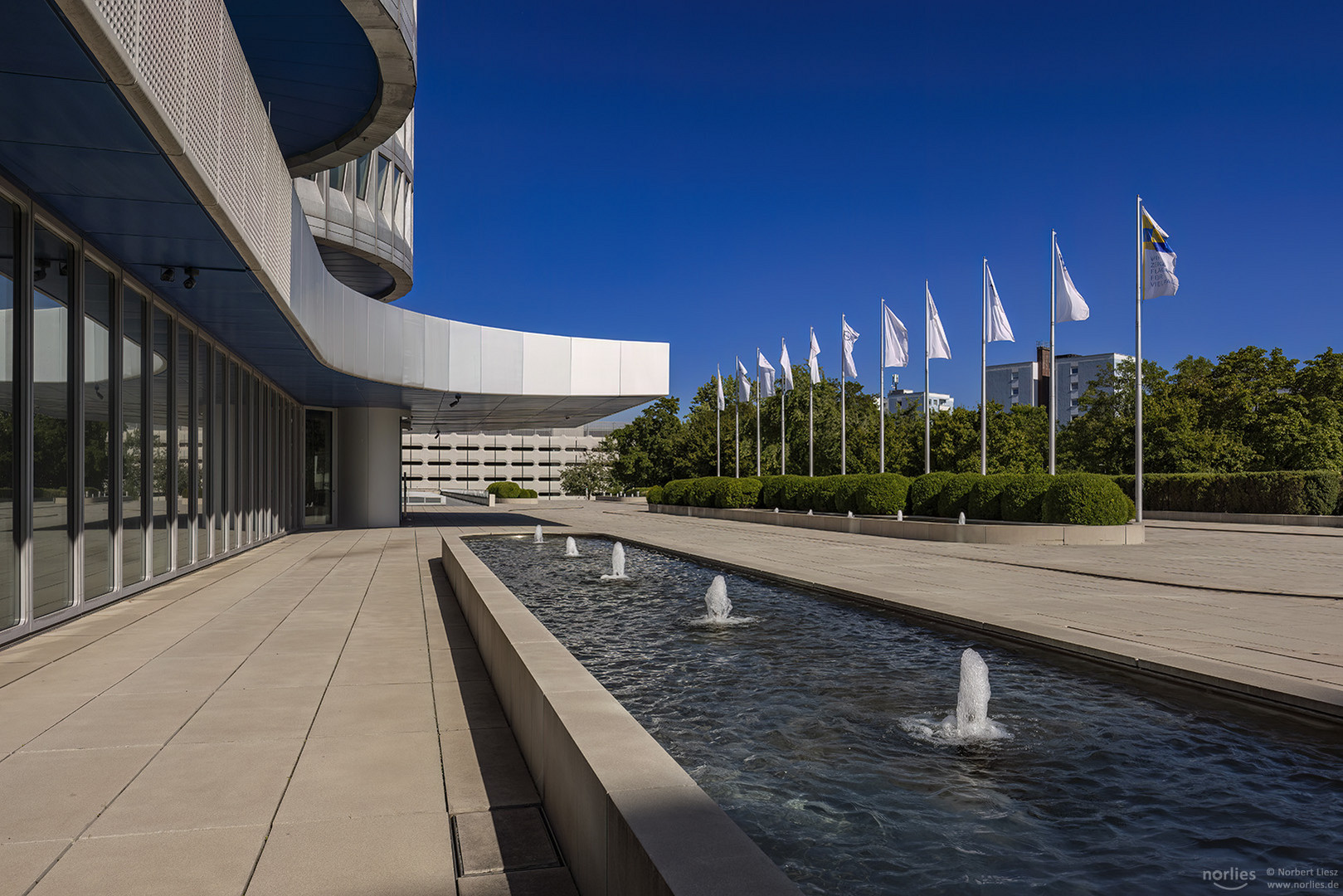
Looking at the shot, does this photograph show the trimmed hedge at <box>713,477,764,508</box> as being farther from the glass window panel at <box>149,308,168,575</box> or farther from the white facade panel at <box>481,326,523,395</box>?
the glass window panel at <box>149,308,168,575</box>

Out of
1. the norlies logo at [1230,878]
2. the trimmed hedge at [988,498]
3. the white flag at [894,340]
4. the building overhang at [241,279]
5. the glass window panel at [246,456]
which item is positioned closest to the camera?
the norlies logo at [1230,878]

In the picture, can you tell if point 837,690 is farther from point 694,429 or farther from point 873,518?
point 694,429

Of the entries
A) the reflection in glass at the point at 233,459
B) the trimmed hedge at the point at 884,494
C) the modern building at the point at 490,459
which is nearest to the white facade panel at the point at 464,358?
the reflection in glass at the point at 233,459

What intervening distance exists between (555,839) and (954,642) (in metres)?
5.36

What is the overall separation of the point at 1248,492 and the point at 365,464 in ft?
108

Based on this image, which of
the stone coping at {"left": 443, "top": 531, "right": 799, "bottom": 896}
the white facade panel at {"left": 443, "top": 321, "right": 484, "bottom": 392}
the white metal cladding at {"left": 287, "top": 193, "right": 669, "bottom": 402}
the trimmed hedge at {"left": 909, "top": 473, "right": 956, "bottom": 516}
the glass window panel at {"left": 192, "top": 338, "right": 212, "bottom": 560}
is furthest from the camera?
the trimmed hedge at {"left": 909, "top": 473, "right": 956, "bottom": 516}

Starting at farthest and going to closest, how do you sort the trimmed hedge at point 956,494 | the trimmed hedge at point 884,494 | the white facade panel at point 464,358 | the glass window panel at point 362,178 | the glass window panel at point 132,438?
the trimmed hedge at point 884,494 < the glass window panel at point 362,178 < the trimmed hedge at point 956,494 < the white facade panel at point 464,358 < the glass window panel at point 132,438

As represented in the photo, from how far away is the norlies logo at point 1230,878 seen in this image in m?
3.64

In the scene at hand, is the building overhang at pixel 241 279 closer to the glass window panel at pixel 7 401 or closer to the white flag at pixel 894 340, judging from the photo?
the glass window panel at pixel 7 401

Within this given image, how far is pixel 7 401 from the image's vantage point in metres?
7.81

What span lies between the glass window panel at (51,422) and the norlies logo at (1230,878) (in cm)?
930

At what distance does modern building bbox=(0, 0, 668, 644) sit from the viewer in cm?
598

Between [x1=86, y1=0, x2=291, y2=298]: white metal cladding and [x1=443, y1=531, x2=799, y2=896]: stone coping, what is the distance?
409 centimetres

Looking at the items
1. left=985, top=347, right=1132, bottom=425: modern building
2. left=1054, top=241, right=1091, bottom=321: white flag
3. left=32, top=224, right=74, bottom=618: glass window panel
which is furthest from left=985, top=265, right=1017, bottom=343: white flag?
left=985, top=347, right=1132, bottom=425: modern building
